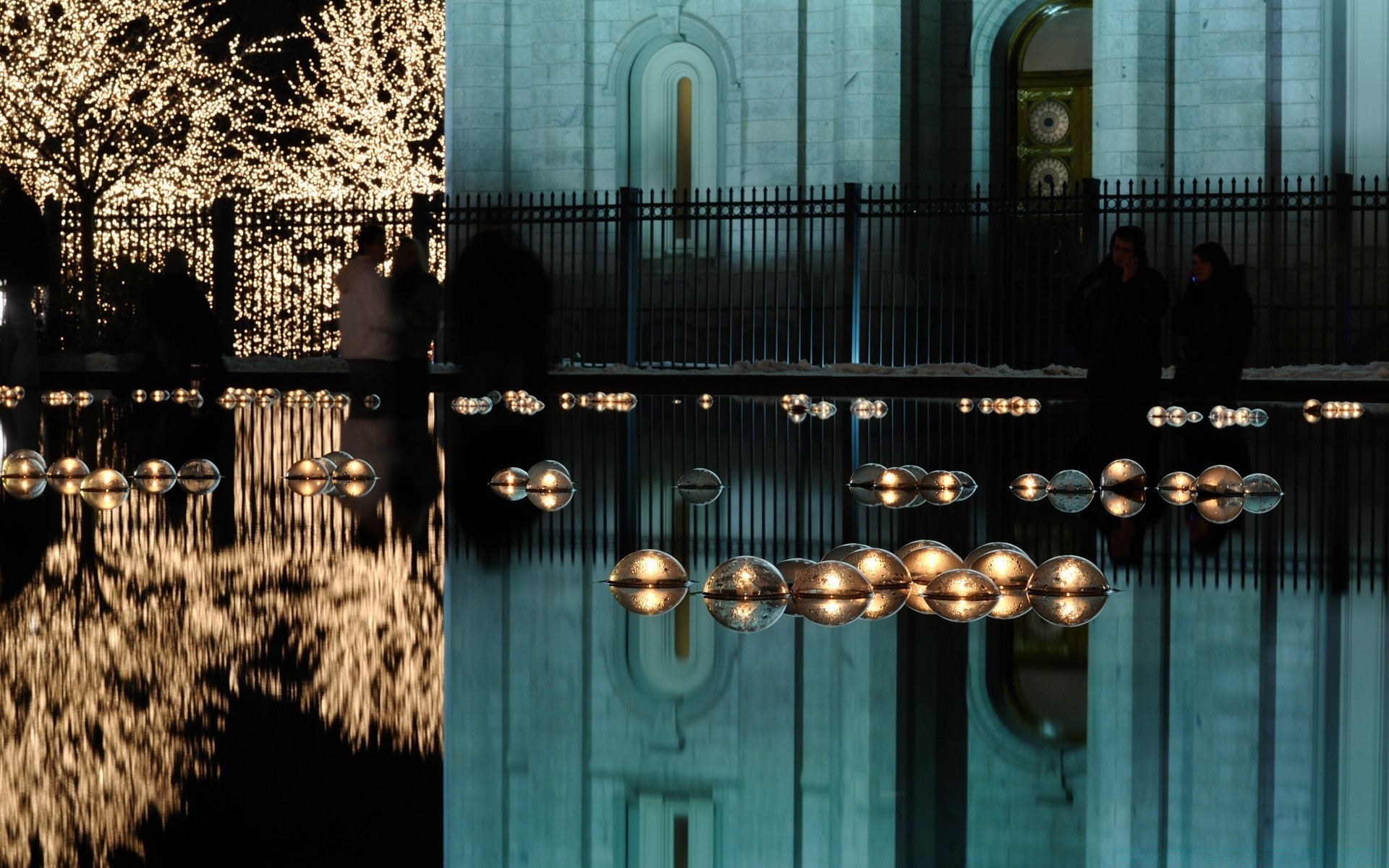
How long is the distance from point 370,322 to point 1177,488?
32.4ft

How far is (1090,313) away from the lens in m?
15.1

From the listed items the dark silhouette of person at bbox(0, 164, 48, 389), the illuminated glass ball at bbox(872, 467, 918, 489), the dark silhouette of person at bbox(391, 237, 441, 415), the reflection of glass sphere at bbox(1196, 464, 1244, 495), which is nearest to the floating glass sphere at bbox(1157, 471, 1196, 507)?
the reflection of glass sphere at bbox(1196, 464, 1244, 495)

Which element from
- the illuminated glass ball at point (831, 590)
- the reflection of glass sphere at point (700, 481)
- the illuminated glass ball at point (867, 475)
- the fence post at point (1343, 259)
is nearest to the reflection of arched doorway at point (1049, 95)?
the fence post at point (1343, 259)

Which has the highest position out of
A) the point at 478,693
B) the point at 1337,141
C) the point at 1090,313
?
the point at 1337,141

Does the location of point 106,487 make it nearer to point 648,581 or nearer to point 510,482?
point 510,482

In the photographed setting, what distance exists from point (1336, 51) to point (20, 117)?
72.2 feet

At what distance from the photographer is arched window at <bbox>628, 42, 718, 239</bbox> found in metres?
28.5

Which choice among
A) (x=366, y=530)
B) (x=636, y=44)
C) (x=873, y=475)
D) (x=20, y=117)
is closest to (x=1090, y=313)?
(x=873, y=475)

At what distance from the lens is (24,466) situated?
8766 millimetres

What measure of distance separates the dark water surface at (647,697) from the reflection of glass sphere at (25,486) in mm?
275

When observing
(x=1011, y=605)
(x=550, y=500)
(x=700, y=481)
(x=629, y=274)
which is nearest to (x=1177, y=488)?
(x=700, y=481)

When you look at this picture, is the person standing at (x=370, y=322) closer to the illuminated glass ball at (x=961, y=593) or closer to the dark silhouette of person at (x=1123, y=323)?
the dark silhouette of person at (x=1123, y=323)

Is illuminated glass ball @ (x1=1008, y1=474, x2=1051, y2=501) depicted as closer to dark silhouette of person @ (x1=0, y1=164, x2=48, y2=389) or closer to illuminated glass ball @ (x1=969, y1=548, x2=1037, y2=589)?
illuminated glass ball @ (x1=969, y1=548, x2=1037, y2=589)

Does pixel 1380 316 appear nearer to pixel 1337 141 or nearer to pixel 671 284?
pixel 1337 141
